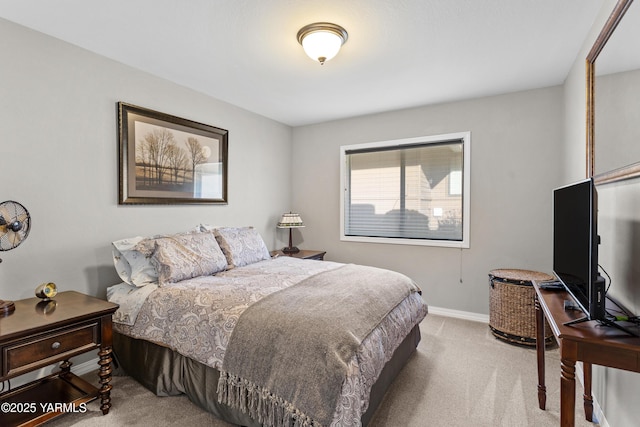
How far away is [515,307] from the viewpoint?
9.78 ft

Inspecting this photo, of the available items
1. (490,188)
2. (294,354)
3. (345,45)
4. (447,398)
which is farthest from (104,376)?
(490,188)

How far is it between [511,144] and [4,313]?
175 inches

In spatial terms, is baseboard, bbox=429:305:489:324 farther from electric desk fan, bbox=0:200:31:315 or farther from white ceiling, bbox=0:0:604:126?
electric desk fan, bbox=0:200:31:315

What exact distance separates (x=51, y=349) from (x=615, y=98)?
134 inches

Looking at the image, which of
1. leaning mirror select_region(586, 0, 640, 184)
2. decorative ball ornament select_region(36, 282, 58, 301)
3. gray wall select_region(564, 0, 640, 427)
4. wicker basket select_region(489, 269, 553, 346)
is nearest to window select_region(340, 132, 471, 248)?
wicker basket select_region(489, 269, 553, 346)

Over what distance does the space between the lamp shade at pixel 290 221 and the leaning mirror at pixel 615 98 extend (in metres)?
3.16

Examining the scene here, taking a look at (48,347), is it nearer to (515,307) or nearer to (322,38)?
(322,38)

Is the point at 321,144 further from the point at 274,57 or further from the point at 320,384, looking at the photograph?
the point at 320,384

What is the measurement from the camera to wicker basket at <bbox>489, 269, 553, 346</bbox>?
2930 mm

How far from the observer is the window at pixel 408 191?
151 inches

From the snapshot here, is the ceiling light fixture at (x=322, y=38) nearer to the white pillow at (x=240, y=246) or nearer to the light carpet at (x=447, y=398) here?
the white pillow at (x=240, y=246)

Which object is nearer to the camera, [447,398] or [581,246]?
[581,246]

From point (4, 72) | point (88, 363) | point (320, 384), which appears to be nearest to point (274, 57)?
point (4, 72)

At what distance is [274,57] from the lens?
2.66 meters
